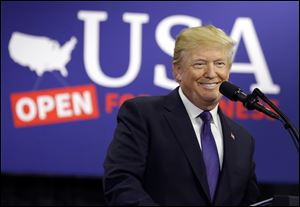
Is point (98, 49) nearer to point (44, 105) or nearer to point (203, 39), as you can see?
point (44, 105)

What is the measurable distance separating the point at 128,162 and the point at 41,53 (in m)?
1.50

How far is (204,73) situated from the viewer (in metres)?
1.83

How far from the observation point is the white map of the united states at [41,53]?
3037 mm

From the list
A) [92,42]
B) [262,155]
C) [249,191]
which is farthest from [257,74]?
[249,191]

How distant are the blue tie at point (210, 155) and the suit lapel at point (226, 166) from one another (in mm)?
17

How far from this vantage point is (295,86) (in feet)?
10.1

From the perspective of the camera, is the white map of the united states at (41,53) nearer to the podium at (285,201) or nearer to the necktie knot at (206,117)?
the necktie knot at (206,117)

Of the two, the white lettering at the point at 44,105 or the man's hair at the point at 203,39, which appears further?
the white lettering at the point at 44,105

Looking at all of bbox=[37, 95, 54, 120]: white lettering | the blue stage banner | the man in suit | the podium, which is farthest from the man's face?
bbox=[37, 95, 54, 120]: white lettering

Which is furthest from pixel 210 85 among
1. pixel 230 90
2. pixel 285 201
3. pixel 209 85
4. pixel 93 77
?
pixel 93 77

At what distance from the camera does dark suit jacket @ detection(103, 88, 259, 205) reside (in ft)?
5.50

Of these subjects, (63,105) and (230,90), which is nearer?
(230,90)

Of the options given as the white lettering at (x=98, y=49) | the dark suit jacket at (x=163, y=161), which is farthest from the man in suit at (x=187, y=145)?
the white lettering at (x=98, y=49)

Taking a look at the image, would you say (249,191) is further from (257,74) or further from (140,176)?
(257,74)
